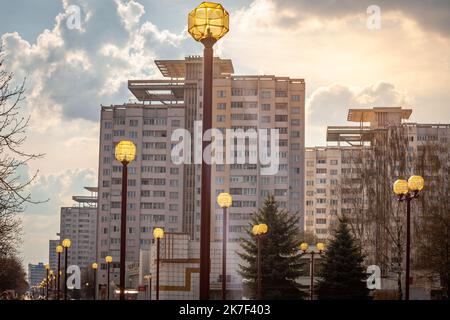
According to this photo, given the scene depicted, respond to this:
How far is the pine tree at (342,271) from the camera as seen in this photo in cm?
3728

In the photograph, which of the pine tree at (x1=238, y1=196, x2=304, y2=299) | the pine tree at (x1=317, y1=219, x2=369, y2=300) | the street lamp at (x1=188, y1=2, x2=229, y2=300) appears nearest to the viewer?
the street lamp at (x1=188, y1=2, x2=229, y2=300)

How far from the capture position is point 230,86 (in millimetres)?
115188

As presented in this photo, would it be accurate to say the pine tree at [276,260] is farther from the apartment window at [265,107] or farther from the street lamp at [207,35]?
the apartment window at [265,107]

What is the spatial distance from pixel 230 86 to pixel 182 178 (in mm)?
19316

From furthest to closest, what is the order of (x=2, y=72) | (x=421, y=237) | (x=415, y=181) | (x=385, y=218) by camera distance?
1. (x=385, y=218)
2. (x=421, y=237)
3. (x=415, y=181)
4. (x=2, y=72)

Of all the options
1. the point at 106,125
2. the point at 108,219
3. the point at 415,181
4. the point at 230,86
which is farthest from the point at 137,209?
the point at 415,181

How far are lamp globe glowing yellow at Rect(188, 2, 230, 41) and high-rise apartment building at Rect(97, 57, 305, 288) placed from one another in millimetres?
99031

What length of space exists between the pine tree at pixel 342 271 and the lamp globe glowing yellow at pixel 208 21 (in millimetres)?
28161

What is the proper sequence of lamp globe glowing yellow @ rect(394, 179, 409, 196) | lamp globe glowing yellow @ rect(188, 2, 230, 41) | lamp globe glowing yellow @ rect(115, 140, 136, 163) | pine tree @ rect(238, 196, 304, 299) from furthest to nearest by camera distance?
pine tree @ rect(238, 196, 304, 299) → lamp globe glowing yellow @ rect(394, 179, 409, 196) → lamp globe glowing yellow @ rect(115, 140, 136, 163) → lamp globe glowing yellow @ rect(188, 2, 230, 41)

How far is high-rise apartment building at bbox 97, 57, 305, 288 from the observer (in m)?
115

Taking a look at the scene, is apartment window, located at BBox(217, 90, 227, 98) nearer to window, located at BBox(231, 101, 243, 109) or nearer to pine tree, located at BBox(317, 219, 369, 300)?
window, located at BBox(231, 101, 243, 109)

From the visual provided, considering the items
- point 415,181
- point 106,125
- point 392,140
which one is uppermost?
point 106,125

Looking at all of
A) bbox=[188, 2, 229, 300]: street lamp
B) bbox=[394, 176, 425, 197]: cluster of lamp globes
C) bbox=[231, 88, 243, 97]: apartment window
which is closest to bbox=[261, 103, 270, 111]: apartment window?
bbox=[231, 88, 243, 97]: apartment window
